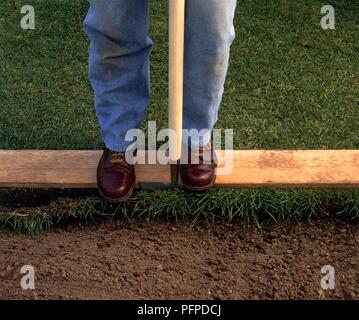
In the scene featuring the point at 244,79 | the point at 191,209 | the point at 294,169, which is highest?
the point at 244,79

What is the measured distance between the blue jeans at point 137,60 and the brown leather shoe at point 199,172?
4.4 inches

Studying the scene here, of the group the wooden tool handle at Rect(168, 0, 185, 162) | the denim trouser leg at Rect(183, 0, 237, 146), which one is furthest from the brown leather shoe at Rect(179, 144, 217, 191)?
the wooden tool handle at Rect(168, 0, 185, 162)

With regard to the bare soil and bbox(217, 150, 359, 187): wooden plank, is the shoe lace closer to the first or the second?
the bare soil

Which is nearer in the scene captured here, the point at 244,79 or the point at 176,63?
the point at 176,63

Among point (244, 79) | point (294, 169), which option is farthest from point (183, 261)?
point (244, 79)

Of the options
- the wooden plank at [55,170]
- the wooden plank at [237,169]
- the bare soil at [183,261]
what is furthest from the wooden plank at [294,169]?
the wooden plank at [55,170]

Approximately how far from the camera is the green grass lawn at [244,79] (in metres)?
2.58

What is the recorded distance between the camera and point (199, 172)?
213cm

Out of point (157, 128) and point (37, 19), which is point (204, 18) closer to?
point (157, 128)

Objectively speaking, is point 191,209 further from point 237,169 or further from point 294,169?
point 294,169

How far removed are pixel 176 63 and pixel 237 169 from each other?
0.58 metres

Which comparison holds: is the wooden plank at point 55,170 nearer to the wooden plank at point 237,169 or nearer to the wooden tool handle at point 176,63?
the wooden plank at point 237,169

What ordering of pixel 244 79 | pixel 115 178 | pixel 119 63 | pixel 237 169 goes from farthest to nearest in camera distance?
1. pixel 244 79
2. pixel 237 169
3. pixel 115 178
4. pixel 119 63
